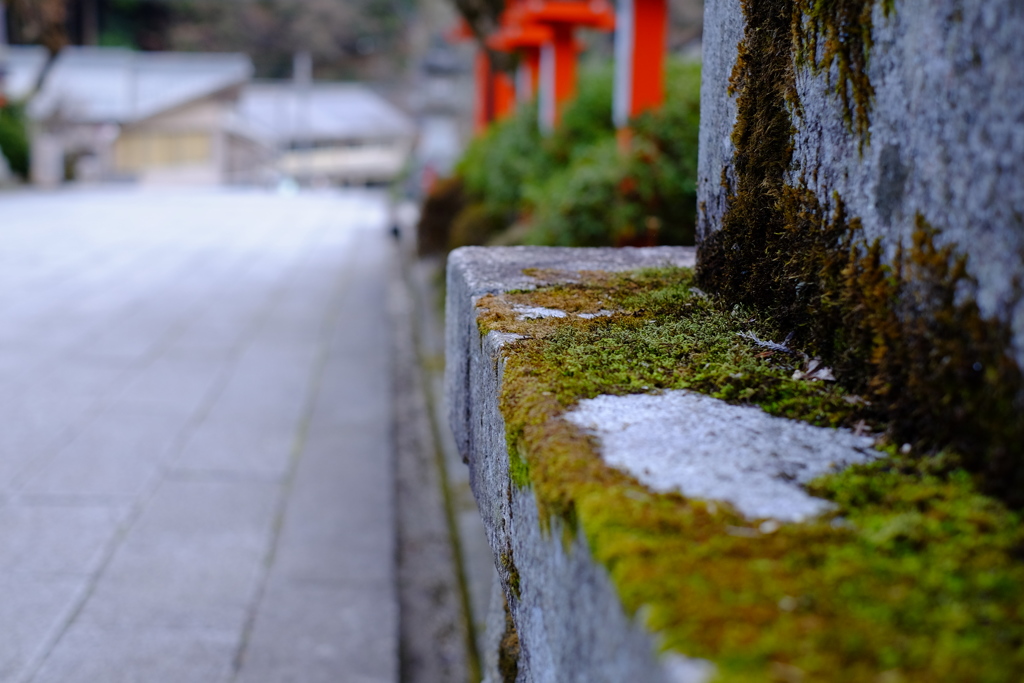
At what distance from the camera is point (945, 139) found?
2.87ft

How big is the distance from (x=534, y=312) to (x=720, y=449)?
58 centimetres

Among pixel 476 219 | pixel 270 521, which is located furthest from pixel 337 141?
pixel 270 521

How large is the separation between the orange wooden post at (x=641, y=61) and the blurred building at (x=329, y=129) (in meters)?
30.6

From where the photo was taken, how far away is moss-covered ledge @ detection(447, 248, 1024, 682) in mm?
628

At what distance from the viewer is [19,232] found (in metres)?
11.4

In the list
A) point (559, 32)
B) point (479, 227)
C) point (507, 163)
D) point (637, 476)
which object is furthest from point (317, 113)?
point (637, 476)

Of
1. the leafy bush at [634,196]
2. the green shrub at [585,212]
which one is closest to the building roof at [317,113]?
the leafy bush at [634,196]

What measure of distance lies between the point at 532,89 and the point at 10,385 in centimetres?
530

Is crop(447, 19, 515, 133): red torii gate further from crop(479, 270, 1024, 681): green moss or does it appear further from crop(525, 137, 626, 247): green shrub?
crop(479, 270, 1024, 681): green moss

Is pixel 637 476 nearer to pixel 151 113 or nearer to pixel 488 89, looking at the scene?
pixel 488 89

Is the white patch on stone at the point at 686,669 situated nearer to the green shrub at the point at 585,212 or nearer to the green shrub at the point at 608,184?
the green shrub at the point at 608,184

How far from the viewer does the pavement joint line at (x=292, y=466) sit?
2537 millimetres

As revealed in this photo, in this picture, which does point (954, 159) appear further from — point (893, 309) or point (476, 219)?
point (476, 219)

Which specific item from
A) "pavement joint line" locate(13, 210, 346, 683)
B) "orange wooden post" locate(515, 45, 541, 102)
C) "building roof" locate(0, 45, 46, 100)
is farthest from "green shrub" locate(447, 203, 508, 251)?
"building roof" locate(0, 45, 46, 100)
